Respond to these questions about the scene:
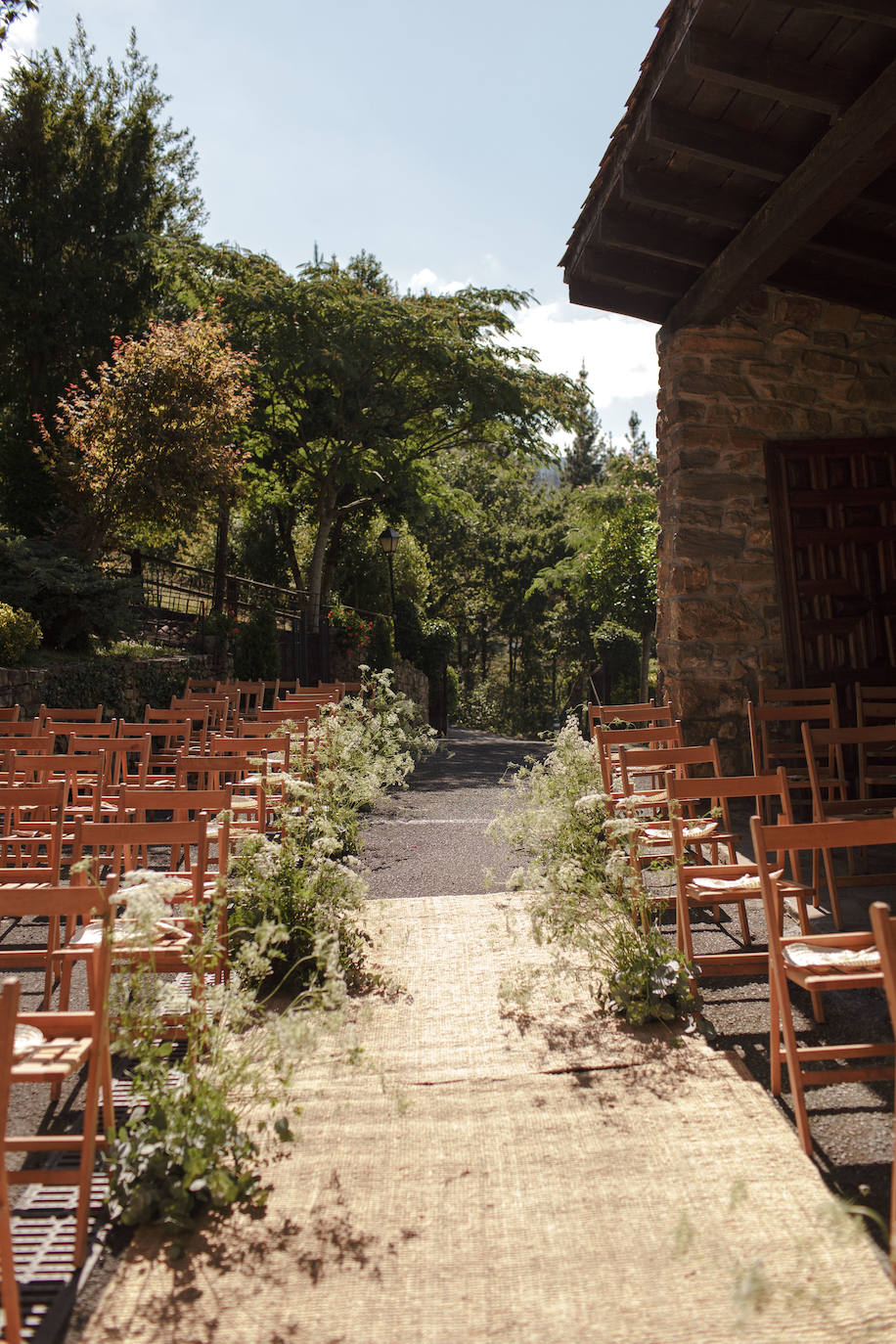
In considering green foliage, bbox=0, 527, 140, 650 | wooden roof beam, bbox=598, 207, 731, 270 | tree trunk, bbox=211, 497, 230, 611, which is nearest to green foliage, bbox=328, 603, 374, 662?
tree trunk, bbox=211, 497, 230, 611

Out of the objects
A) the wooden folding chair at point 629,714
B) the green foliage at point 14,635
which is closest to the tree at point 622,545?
the wooden folding chair at point 629,714

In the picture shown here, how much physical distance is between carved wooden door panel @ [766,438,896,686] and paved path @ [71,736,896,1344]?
4.16m

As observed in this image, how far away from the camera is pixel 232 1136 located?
234cm

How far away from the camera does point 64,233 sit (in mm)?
16859

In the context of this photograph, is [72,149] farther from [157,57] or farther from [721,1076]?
[721,1076]

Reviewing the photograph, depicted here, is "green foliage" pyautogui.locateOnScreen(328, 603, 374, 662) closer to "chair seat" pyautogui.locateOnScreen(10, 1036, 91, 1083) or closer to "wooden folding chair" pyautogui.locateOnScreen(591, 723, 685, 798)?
"wooden folding chair" pyautogui.locateOnScreen(591, 723, 685, 798)

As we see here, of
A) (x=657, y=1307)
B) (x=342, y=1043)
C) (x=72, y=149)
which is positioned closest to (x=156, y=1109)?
(x=342, y=1043)

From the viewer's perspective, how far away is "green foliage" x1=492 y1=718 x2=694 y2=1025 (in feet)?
10.8

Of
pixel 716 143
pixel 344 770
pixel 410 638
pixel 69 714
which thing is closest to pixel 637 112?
pixel 716 143

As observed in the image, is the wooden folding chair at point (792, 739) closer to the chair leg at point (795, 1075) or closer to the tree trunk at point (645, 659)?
the chair leg at point (795, 1075)

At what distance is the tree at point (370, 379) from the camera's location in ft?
47.2

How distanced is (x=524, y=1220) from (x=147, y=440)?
10.4 metres

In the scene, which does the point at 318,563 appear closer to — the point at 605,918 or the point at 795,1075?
the point at 605,918

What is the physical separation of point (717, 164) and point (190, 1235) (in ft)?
17.7
